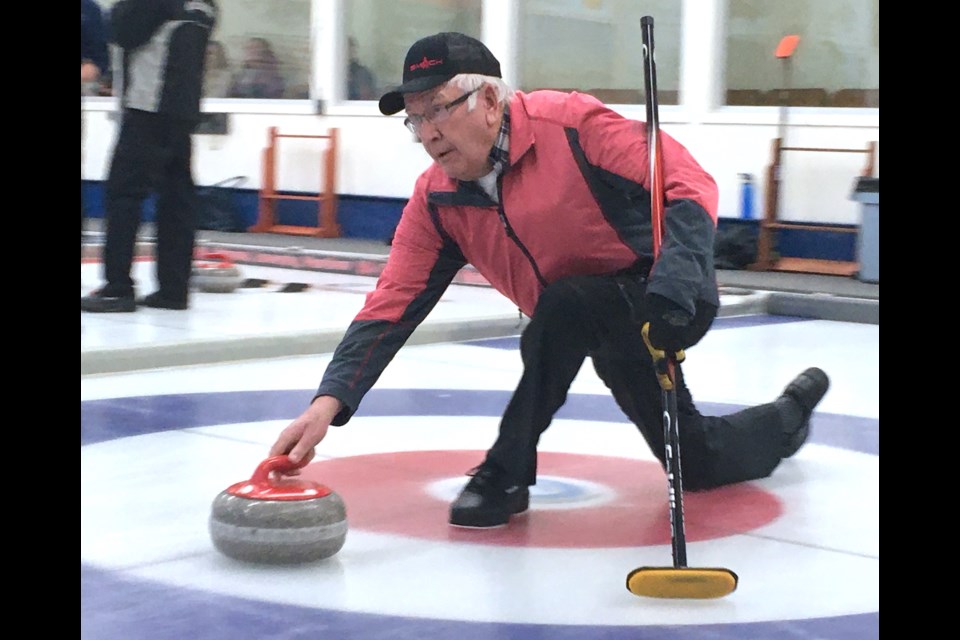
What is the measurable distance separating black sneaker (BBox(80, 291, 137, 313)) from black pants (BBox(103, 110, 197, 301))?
0.03m

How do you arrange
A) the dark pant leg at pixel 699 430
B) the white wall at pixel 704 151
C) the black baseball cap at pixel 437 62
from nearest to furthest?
the black baseball cap at pixel 437 62 < the dark pant leg at pixel 699 430 < the white wall at pixel 704 151

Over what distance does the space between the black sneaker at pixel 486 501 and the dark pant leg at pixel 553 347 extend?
0.03 m

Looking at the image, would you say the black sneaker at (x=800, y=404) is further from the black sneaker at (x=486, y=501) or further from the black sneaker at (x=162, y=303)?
the black sneaker at (x=162, y=303)

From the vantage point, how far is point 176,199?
6.55m

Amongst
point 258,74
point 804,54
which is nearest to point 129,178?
point 804,54

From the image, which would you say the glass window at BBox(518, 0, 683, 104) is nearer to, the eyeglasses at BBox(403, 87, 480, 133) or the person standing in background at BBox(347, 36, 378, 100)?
the person standing in background at BBox(347, 36, 378, 100)

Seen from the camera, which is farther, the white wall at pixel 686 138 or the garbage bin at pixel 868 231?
the white wall at pixel 686 138

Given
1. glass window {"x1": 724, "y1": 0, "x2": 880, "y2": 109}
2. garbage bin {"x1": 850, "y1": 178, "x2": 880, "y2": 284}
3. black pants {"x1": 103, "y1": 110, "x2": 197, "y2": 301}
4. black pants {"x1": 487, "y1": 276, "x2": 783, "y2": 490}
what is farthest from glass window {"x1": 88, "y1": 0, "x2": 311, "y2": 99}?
black pants {"x1": 487, "y1": 276, "x2": 783, "y2": 490}

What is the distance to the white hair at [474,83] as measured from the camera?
291cm

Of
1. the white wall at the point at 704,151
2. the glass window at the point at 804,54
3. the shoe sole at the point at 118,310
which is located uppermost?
the glass window at the point at 804,54

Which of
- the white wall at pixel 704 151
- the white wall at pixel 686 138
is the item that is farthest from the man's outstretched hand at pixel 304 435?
the white wall at pixel 704 151

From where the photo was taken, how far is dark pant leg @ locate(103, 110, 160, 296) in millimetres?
6406

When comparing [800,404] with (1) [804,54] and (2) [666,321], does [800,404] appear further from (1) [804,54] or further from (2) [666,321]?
(1) [804,54]
